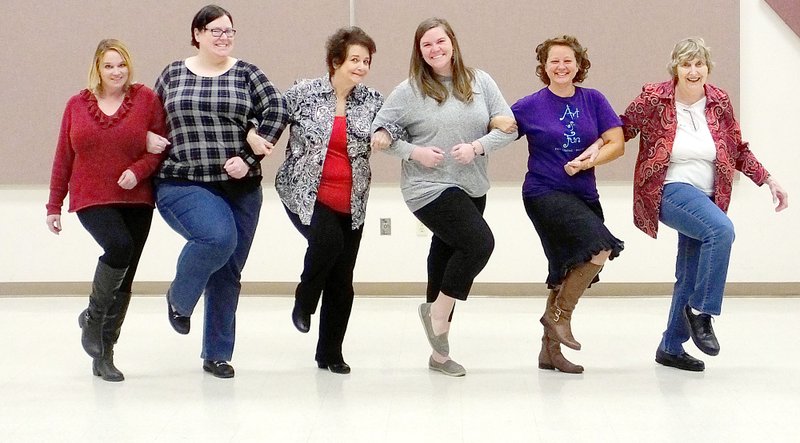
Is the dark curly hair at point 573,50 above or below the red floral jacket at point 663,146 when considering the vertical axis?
above

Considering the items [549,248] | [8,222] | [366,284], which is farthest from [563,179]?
[8,222]

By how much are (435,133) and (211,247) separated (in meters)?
0.92

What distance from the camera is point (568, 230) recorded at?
3.81 metres

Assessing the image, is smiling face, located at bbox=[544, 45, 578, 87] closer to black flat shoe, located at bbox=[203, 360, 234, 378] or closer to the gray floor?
the gray floor

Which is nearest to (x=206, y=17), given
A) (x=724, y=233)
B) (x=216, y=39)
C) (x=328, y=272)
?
(x=216, y=39)

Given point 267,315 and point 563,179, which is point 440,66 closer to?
point 563,179

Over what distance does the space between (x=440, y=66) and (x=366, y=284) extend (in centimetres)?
239

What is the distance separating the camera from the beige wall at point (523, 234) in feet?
18.9

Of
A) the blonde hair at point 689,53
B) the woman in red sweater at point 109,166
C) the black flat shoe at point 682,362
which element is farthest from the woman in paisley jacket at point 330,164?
the black flat shoe at point 682,362

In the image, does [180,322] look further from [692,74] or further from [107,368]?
[692,74]

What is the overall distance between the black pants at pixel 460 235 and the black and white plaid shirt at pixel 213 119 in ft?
2.15

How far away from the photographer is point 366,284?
604 centimetres

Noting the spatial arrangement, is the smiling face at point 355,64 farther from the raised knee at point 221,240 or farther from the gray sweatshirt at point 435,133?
the raised knee at point 221,240

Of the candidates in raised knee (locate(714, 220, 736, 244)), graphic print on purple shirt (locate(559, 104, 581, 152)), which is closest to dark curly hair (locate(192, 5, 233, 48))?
graphic print on purple shirt (locate(559, 104, 581, 152))
